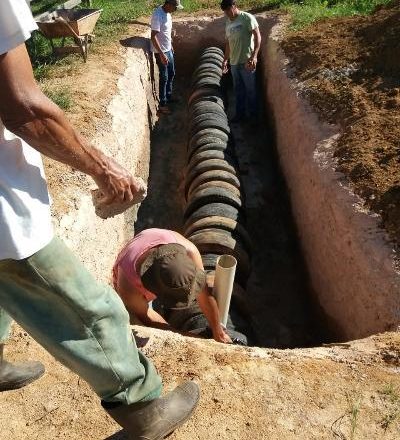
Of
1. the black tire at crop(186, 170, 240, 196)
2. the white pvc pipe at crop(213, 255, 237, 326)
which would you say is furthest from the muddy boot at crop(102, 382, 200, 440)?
the black tire at crop(186, 170, 240, 196)

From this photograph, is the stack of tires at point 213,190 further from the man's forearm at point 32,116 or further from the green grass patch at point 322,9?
the man's forearm at point 32,116

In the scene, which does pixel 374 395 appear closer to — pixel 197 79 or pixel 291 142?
pixel 291 142

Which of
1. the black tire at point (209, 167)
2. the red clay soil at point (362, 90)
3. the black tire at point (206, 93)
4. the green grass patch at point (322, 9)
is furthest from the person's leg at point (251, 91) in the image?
the black tire at point (209, 167)

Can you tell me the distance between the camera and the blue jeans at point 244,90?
8.45 meters

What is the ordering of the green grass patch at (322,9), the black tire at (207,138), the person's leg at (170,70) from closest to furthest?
the black tire at (207,138), the person's leg at (170,70), the green grass patch at (322,9)

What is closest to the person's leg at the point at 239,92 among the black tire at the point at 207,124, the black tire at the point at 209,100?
the black tire at the point at 209,100

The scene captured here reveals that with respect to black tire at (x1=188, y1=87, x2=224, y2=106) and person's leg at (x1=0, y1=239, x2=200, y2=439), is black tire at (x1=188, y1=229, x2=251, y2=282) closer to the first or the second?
person's leg at (x1=0, y1=239, x2=200, y2=439)

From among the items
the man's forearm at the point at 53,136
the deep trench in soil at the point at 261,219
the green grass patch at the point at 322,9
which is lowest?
the deep trench in soil at the point at 261,219

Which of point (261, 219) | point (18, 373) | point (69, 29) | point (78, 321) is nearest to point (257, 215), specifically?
point (261, 219)

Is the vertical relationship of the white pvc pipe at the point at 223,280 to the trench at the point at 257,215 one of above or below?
above

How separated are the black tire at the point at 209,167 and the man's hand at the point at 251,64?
2.54 m

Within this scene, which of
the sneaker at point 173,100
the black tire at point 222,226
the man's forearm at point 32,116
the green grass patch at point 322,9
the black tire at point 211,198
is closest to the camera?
the man's forearm at point 32,116

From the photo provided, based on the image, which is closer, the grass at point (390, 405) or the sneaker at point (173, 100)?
the grass at point (390, 405)

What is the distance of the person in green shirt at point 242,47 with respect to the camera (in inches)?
315
